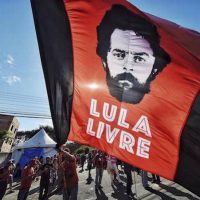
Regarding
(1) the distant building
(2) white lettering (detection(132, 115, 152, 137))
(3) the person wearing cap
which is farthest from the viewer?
(1) the distant building

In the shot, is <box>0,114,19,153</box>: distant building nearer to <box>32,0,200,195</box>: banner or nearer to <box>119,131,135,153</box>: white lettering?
<box>32,0,200,195</box>: banner

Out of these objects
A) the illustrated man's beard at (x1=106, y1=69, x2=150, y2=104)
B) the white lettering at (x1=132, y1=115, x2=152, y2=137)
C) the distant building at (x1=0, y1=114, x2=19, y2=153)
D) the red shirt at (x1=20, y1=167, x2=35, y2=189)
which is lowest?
the distant building at (x1=0, y1=114, x2=19, y2=153)

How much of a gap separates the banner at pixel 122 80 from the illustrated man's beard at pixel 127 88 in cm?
1

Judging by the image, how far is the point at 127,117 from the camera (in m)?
3.38

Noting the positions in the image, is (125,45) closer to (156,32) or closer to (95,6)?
(156,32)

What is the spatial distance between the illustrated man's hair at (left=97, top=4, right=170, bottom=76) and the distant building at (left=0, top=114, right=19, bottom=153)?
168 ft

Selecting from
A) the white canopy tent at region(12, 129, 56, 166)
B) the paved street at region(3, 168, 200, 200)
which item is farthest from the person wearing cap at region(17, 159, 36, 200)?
the white canopy tent at region(12, 129, 56, 166)

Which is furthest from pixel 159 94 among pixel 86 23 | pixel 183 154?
pixel 86 23

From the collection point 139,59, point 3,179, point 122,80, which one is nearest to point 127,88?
point 122,80

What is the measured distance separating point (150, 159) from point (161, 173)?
0.69 ft

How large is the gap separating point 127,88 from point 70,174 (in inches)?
201

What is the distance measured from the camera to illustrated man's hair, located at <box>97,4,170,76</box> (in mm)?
3305

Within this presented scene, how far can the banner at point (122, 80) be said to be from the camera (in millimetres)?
3088

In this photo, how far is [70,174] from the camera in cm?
782
